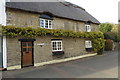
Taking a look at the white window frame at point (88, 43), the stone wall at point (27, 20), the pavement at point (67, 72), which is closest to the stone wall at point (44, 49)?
the white window frame at point (88, 43)

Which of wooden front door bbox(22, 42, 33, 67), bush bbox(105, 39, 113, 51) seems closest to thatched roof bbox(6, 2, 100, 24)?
wooden front door bbox(22, 42, 33, 67)

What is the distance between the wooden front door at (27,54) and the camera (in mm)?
9250

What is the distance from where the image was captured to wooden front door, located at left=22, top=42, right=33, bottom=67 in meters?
9.25

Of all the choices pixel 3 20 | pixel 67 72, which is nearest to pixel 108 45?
pixel 67 72

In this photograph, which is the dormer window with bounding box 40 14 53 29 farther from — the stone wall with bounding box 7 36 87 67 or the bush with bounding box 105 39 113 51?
the bush with bounding box 105 39 113 51

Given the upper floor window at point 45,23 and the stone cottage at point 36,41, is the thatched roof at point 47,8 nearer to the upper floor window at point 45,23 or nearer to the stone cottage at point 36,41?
the stone cottage at point 36,41

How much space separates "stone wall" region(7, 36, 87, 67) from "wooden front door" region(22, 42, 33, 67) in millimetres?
368

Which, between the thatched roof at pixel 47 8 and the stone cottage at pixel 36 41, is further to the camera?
the thatched roof at pixel 47 8

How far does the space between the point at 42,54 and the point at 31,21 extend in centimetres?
336

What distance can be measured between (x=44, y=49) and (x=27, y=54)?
1.72m

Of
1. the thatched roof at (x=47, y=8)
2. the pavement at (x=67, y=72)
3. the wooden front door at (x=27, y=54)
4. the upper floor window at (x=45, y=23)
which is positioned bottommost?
the pavement at (x=67, y=72)

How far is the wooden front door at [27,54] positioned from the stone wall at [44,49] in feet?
1.21

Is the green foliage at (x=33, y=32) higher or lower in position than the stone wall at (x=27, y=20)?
lower

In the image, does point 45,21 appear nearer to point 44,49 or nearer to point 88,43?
point 44,49
